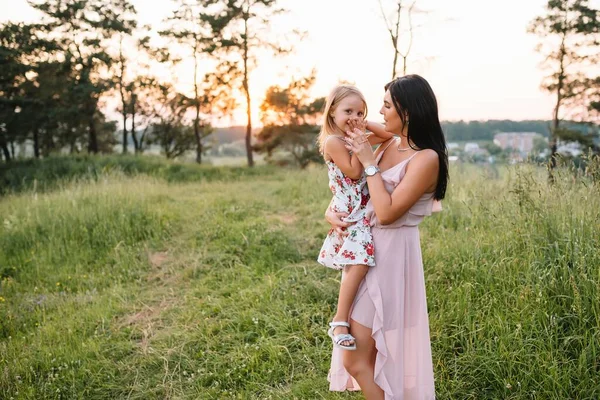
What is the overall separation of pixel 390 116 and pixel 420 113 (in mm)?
150

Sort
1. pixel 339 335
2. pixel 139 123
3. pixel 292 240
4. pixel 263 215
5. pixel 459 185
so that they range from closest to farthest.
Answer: pixel 339 335
pixel 292 240
pixel 459 185
pixel 263 215
pixel 139 123

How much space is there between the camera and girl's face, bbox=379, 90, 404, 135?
2104 mm

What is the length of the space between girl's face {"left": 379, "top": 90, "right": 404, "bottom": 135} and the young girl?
0.13m

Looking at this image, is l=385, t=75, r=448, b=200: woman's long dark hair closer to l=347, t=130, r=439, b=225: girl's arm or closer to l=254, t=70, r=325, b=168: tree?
l=347, t=130, r=439, b=225: girl's arm

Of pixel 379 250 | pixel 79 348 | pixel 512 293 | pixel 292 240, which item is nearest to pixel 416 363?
pixel 379 250

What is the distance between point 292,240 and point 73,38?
24492 millimetres

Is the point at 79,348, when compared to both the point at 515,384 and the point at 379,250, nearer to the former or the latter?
the point at 379,250

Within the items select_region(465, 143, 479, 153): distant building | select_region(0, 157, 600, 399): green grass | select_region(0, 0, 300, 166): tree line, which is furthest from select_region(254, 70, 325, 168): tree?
select_region(0, 157, 600, 399): green grass

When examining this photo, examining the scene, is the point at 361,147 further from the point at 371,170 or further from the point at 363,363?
the point at 363,363

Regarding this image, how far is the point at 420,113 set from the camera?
2037 millimetres

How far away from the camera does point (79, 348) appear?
376 cm

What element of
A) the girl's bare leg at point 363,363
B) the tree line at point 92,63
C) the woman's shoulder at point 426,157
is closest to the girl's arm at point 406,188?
the woman's shoulder at point 426,157

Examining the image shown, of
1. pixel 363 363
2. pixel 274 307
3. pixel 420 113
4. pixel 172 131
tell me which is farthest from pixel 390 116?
pixel 172 131

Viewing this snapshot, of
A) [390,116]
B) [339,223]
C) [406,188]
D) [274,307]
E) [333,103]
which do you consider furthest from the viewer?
[274,307]
